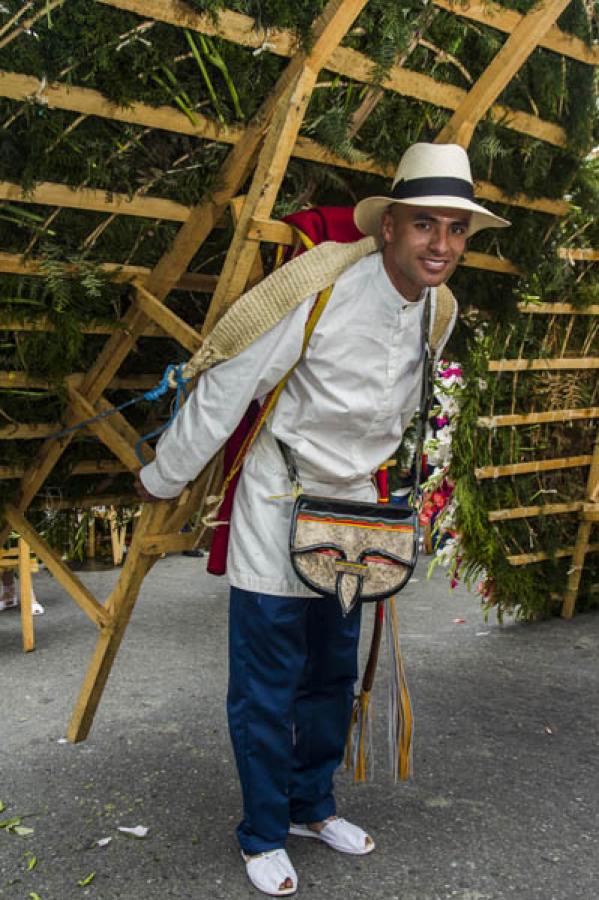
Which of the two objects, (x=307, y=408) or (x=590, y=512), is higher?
(x=307, y=408)

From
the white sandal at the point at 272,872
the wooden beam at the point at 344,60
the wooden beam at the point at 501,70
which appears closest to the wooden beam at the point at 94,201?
the wooden beam at the point at 344,60

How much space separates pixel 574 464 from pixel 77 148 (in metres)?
3.39

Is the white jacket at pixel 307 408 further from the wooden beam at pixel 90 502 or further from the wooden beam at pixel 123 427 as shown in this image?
the wooden beam at pixel 90 502

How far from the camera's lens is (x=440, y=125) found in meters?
2.74

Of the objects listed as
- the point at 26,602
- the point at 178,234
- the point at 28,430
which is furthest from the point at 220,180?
the point at 26,602

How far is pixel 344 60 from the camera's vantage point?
2.39 m

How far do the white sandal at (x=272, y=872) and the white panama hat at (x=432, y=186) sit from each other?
5.46 feet

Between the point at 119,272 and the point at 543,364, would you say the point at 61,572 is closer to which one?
the point at 119,272

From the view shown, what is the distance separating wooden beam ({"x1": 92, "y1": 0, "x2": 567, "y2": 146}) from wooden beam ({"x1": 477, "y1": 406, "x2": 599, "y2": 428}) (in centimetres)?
189

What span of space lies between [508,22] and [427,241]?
2.43 ft

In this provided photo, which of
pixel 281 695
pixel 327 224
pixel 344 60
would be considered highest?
pixel 344 60

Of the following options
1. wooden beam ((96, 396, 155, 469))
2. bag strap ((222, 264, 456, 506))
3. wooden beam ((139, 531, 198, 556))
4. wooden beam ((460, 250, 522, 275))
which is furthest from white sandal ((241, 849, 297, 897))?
wooden beam ((460, 250, 522, 275))

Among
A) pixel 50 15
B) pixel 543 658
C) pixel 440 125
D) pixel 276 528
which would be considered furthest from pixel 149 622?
pixel 50 15

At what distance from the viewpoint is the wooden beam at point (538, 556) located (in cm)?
483
